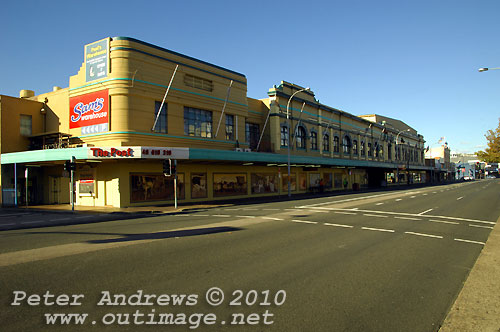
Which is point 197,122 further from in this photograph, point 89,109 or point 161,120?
point 89,109

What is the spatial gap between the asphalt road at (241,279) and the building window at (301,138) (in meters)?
31.0

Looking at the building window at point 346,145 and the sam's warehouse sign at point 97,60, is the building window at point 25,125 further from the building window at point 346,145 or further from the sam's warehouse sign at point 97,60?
the building window at point 346,145

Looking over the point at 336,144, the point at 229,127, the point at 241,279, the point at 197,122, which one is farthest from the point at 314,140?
the point at 241,279

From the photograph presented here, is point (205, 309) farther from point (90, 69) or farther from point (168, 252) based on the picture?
point (90, 69)

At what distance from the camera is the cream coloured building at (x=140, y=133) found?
23.5 meters

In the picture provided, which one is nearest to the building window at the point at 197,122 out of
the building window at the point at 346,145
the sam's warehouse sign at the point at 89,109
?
the sam's warehouse sign at the point at 89,109

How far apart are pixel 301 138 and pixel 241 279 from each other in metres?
37.6

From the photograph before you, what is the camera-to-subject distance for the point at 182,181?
87.4 ft

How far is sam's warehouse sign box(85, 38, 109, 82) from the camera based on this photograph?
24.2 m

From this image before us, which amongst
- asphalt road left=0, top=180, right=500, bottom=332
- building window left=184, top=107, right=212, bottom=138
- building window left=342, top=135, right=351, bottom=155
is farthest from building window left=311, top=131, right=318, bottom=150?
asphalt road left=0, top=180, right=500, bottom=332

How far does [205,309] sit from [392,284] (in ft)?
11.3

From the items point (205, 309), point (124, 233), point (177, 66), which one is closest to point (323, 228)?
point (124, 233)

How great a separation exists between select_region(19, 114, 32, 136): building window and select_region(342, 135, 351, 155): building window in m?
42.0

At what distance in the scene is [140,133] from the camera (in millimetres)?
23938
